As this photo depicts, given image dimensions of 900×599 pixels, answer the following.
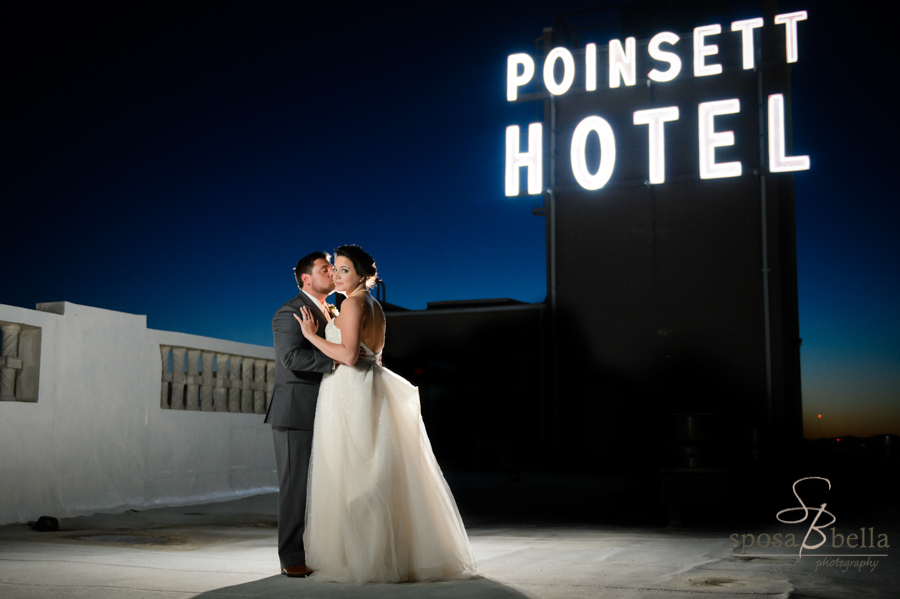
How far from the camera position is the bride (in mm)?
4664

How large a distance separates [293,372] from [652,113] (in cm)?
1905

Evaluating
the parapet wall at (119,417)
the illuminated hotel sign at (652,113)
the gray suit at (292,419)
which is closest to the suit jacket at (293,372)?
the gray suit at (292,419)

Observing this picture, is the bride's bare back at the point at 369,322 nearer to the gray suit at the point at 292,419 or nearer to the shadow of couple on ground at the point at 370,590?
the gray suit at the point at 292,419

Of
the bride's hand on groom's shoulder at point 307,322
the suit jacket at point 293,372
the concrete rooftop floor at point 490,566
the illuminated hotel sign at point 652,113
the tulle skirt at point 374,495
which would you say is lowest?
the concrete rooftop floor at point 490,566

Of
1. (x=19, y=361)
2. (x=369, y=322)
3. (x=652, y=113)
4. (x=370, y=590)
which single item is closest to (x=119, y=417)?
(x=19, y=361)

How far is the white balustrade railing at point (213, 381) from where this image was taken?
11.0 m

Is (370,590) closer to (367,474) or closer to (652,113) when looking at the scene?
(367,474)

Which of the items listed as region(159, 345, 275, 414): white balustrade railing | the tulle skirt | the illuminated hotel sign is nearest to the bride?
the tulle skirt

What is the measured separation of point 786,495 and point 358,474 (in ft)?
39.0

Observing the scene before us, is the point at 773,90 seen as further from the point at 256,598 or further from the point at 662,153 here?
the point at 256,598

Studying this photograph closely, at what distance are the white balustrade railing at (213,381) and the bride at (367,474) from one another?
19.8 ft

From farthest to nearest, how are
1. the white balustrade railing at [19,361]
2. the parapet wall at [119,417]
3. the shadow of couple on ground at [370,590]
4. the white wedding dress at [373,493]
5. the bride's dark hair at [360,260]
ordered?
the parapet wall at [119,417]
the white balustrade railing at [19,361]
the bride's dark hair at [360,260]
the white wedding dress at [373,493]
the shadow of couple on ground at [370,590]

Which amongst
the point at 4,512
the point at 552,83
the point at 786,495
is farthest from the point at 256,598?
the point at 552,83

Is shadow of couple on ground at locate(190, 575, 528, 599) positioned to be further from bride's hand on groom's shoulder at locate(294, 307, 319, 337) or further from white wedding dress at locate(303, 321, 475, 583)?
bride's hand on groom's shoulder at locate(294, 307, 319, 337)
